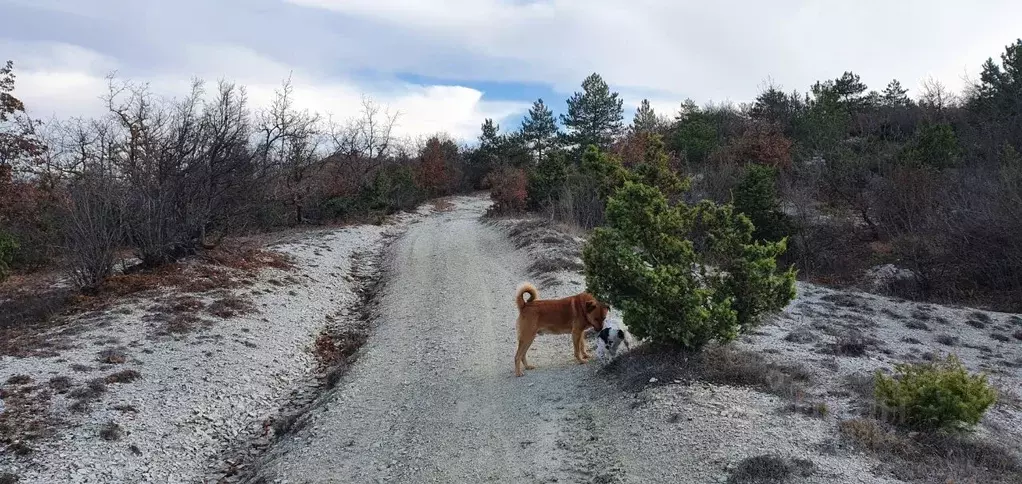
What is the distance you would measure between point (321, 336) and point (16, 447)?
6511mm

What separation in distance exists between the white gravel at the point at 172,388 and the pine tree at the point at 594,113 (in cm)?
3724

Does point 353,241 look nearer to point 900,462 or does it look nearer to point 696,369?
point 696,369

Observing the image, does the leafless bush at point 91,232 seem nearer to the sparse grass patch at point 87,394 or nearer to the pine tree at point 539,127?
the sparse grass patch at point 87,394

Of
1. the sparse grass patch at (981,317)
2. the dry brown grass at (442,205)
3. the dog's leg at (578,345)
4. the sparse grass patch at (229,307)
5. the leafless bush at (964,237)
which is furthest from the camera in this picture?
the dry brown grass at (442,205)

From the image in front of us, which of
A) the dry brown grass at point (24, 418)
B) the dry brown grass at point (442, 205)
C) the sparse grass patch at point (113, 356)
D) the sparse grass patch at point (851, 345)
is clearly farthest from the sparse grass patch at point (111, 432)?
the dry brown grass at point (442, 205)

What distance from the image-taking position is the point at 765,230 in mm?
23391

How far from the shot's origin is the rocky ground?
6223mm

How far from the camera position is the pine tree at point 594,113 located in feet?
161

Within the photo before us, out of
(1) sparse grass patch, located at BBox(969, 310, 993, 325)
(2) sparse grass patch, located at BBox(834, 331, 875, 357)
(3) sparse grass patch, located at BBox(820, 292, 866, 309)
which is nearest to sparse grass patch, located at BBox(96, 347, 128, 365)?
(2) sparse grass patch, located at BBox(834, 331, 875, 357)

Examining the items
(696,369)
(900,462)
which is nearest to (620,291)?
(696,369)

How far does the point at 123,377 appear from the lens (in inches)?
367

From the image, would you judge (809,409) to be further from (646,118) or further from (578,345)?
(646,118)

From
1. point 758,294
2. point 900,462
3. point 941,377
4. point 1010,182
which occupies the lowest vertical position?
point 900,462

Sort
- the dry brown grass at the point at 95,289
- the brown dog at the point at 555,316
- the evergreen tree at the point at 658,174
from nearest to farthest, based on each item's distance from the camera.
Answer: the brown dog at the point at 555,316
the dry brown grass at the point at 95,289
the evergreen tree at the point at 658,174
